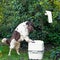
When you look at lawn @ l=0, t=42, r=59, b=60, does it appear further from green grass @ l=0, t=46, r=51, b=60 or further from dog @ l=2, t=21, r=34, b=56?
dog @ l=2, t=21, r=34, b=56

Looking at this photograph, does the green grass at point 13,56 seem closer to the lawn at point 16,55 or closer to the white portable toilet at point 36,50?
the lawn at point 16,55

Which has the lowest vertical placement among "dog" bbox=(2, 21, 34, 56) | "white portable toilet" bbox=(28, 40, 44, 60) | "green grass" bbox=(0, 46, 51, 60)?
"green grass" bbox=(0, 46, 51, 60)

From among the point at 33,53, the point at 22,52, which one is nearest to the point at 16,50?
the point at 22,52

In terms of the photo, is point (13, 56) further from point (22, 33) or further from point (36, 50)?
point (36, 50)

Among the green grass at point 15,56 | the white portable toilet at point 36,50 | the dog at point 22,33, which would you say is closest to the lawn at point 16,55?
the green grass at point 15,56

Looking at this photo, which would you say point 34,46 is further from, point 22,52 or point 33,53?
point 22,52

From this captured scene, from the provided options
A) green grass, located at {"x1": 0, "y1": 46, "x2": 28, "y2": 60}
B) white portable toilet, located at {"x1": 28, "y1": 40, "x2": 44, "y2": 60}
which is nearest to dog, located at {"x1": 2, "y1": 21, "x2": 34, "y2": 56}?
green grass, located at {"x1": 0, "y1": 46, "x2": 28, "y2": 60}

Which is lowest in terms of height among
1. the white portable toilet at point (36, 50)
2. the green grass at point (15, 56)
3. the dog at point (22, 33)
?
the green grass at point (15, 56)

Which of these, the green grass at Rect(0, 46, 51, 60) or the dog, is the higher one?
the dog

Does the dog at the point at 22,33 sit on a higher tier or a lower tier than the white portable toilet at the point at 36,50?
higher

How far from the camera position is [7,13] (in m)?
11.5

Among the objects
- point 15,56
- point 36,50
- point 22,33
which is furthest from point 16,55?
point 36,50

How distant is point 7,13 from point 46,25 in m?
1.41

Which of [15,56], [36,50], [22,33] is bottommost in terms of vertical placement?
[15,56]
